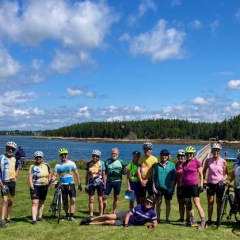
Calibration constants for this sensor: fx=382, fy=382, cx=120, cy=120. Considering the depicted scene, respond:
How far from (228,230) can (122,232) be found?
2.71 m

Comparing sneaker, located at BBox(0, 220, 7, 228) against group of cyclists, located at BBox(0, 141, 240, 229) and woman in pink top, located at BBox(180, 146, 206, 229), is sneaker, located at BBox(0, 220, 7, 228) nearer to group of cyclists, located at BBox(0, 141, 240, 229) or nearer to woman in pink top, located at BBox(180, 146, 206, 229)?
group of cyclists, located at BBox(0, 141, 240, 229)

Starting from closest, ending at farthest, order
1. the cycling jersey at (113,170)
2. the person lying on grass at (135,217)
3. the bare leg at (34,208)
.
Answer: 1. the person lying on grass at (135,217)
2. the bare leg at (34,208)
3. the cycling jersey at (113,170)

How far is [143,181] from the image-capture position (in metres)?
10.5

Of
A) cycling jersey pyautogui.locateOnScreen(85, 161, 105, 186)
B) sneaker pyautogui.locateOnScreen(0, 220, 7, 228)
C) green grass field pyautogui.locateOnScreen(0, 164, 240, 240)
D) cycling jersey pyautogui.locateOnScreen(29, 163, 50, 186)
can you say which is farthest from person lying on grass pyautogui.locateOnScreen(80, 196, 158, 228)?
sneaker pyautogui.locateOnScreen(0, 220, 7, 228)

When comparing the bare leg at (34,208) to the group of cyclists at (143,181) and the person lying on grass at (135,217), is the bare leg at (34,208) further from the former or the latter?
the person lying on grass at (135,217)

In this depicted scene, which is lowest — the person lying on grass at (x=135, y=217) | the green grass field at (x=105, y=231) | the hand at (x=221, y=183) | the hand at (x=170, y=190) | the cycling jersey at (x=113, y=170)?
the green grass field at (x=105, y=231)

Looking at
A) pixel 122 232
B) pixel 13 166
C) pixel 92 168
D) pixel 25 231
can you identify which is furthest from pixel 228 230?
pixel 13 166

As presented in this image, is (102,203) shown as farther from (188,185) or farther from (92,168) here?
(188,185)

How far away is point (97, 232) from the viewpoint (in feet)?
30.8

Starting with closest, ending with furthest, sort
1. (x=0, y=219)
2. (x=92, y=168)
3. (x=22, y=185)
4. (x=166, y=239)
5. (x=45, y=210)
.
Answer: (x=166, y=239), (x=0, y=219), (x=92, y=168), (x=45, y=210), (x=22, y=185)

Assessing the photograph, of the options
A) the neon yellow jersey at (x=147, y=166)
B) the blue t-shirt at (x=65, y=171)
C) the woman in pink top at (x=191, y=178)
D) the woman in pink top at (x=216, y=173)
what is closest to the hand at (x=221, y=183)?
the woman in pink top at (x=216, y=173)

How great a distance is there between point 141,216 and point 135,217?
0.55 ft

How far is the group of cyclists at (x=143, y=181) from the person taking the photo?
32.6 ft

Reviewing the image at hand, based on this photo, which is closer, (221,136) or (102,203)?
(102,203)
